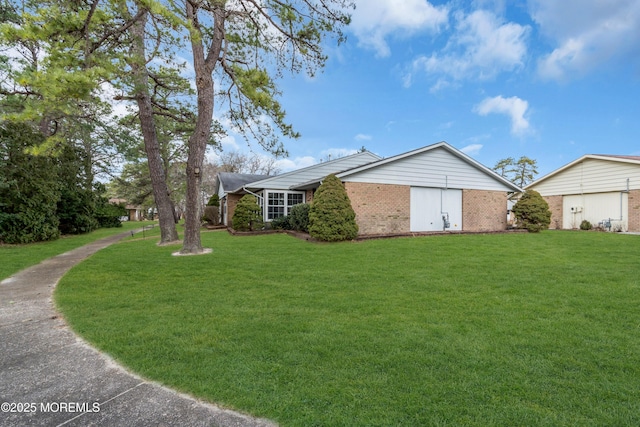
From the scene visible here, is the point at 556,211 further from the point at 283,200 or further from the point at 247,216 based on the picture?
the point at 247,216

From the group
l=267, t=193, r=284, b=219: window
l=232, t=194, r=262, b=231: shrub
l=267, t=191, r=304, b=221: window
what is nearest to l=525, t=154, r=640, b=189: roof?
l=267, t=191, r=304, b=221: window

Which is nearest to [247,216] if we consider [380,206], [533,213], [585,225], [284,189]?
[284,189]

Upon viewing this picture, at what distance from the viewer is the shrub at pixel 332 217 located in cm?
1117

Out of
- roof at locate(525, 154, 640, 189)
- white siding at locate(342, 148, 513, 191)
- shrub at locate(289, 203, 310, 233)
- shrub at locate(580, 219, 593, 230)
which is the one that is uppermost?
roof at locate(525, 154, 640, 189)

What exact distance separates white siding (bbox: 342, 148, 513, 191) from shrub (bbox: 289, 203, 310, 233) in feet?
8.72

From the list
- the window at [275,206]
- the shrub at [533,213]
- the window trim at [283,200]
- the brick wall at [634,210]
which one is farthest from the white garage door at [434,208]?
the brick wall at [634,210]

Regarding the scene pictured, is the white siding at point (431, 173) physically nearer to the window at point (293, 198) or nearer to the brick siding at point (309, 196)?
the brick siding at point (309, 196)

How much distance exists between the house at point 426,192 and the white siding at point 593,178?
5.29 metres

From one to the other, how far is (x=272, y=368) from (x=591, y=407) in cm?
235

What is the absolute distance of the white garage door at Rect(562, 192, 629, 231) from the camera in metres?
16.1

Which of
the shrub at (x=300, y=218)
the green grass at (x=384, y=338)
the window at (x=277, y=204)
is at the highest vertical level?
the window at (x=277, y=204)

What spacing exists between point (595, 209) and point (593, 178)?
177 centimetres

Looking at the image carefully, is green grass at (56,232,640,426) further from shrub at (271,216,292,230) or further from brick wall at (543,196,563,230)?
brick wall at (543,196,563,230)

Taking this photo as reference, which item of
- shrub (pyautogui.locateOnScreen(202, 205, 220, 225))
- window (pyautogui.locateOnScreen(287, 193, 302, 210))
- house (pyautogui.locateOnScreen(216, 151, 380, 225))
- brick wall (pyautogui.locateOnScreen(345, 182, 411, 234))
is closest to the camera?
brick wall (pyautogui.locateOnScreen(345, 182, 411, 234))
